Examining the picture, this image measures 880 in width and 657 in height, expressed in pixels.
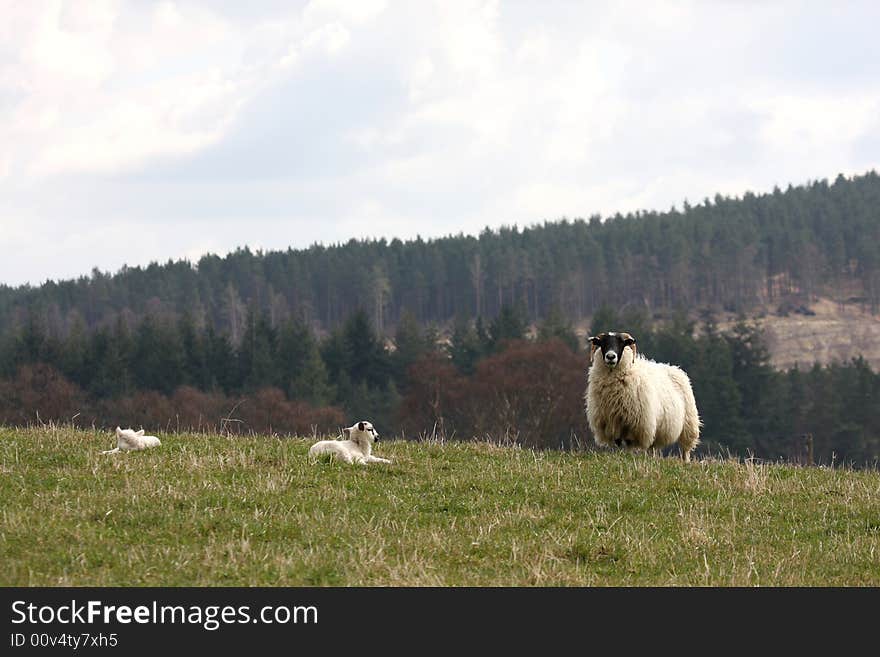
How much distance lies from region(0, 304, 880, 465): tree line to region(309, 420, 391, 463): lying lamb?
156 ft

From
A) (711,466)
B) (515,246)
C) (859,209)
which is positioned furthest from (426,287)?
(711,466)

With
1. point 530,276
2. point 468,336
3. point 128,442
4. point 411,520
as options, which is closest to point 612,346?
point 411,520

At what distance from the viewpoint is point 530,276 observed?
16388 cm

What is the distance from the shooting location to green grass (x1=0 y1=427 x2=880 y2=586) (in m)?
10.7

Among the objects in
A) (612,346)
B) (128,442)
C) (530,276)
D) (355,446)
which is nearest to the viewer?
(128,442)

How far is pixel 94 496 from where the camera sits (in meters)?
13.1

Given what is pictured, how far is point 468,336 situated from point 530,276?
204 ft

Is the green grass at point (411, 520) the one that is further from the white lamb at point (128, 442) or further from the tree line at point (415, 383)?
the tree line at point (415, 383)

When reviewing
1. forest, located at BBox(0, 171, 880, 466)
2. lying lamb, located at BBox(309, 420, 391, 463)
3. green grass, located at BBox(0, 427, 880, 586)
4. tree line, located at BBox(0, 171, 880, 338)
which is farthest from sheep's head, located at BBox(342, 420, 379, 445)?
tree line, located at BBox(0, 171, 880, 338)

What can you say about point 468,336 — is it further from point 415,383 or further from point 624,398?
point 624,398

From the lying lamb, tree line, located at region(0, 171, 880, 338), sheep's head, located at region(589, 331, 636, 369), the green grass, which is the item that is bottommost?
the green grass

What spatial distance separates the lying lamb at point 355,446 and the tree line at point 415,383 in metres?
47.6

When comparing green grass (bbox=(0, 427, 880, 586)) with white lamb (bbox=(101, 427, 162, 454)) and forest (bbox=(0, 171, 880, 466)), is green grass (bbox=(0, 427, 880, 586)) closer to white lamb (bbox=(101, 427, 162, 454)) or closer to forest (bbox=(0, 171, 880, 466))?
white lamb (bbox=(101, 427, 162, 454))
